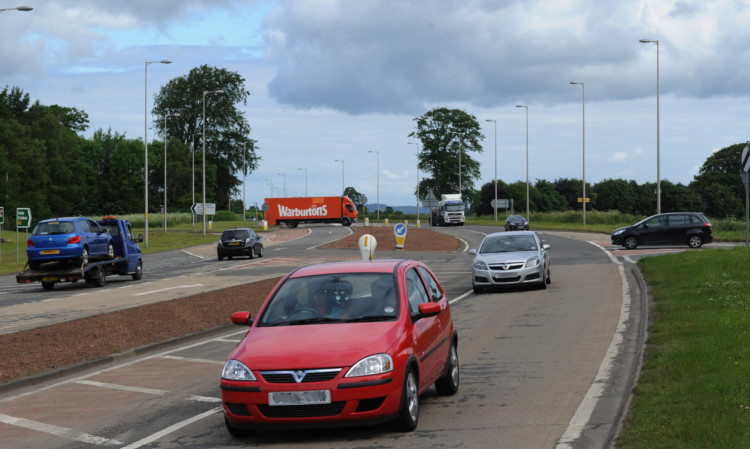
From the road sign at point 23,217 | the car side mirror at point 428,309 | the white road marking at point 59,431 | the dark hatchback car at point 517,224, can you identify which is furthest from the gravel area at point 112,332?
the dark hatchback car at point 517,224

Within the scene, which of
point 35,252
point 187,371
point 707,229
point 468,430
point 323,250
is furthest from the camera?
point 323,250

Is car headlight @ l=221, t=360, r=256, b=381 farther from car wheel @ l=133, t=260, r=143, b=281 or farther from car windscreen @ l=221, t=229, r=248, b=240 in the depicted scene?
car windscreen @ l=221, t=229, r=248, b=240

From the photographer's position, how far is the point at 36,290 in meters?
28.6

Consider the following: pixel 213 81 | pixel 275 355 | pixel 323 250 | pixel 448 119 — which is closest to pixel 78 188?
pixel 213 81

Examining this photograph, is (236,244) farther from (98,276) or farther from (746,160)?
(746,160)

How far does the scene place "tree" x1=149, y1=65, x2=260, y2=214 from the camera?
103688 millimetres

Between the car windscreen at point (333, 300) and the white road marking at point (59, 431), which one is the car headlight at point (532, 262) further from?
the white road marking at point (59, 431)

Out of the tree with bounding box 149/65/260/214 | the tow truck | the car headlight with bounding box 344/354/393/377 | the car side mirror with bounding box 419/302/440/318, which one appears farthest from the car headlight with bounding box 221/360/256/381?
the tree with bounding box 149/65/260/214

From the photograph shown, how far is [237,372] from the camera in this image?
7012 mm

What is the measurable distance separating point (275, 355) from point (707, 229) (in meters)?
34.3

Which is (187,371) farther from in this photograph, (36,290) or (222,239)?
(222,239)

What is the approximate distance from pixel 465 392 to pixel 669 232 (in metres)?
31.9

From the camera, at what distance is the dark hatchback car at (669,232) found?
37.9 meters

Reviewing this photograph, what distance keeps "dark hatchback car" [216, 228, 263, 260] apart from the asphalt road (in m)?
23.2
